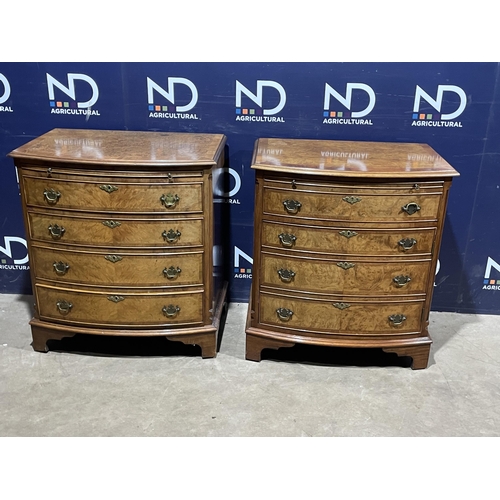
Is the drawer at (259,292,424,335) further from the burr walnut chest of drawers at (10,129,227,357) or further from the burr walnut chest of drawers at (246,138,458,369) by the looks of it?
the burr walnut chest of drawers at (10,129,227,357)

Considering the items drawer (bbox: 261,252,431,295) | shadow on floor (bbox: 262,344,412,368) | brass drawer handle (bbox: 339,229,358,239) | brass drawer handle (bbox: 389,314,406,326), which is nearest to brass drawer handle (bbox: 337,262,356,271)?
drawer (bbox: 261,252,431,295)

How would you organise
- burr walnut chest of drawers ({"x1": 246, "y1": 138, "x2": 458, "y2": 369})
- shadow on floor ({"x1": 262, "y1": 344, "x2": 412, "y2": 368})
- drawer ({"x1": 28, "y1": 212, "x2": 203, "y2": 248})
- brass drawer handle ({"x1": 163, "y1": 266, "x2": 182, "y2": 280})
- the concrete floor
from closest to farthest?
the concrete floor → burr walnut chest of drawers ({"x1": 246, "y1": 138, "x2": 458, "y2": 369}) → drawer ({"x1": 28, "y1": 212, "x2": 203, "y2": 248}) → brass drawer handle ({"x1": 163, "y1": 266, "x2": 182, "y2": 280}) → shadow on floor ({"x1": 262, "y1": 344, "x2": 412, "y2": 368})

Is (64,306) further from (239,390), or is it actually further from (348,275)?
(348,275)

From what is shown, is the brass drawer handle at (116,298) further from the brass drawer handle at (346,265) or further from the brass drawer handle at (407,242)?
the brass drawer handle at (407,242)

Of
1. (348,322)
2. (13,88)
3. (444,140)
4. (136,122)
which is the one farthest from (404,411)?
(13,88)

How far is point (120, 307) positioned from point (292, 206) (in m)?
1.09

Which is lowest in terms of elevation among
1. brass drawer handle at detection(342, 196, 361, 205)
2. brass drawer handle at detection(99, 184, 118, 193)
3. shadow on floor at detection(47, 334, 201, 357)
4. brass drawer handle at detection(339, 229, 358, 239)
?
shadow on floor at detection(47, 334, 201, 357)

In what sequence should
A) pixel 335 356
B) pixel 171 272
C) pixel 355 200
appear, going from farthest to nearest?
pixel 335 356
pixel 171 272
pixel 355 200

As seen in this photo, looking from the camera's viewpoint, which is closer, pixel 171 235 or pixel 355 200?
pixel 355 200

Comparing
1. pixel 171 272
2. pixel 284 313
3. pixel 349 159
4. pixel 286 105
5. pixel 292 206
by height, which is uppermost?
pixel 286 105

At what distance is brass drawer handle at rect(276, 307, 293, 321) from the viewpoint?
9.61 ft

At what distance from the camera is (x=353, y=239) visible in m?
2.73

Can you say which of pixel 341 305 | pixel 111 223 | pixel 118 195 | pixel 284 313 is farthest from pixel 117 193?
pixel 341 305

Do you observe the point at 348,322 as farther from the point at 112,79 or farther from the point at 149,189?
the point at 112,79
